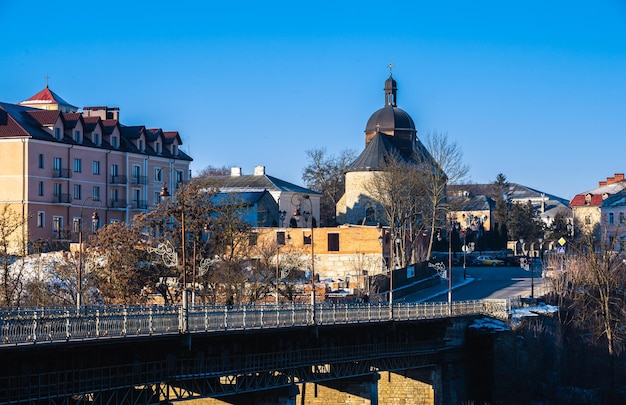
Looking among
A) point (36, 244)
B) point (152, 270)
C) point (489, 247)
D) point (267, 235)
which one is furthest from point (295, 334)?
point (489, 247)

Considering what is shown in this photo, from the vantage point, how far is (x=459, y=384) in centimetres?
5541

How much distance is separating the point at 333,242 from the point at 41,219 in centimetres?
1935

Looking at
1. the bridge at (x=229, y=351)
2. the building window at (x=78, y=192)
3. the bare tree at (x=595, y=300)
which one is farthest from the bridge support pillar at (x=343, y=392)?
the building window at (x=78, y=192)

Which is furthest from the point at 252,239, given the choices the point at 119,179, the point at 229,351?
the point at 229,351

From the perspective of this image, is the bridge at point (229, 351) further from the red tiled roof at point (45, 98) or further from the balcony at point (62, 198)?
the red tiled roof at point (45, 98)

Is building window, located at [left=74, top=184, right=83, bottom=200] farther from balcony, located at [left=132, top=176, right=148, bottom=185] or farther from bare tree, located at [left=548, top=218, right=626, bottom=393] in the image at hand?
bare tree, located at [left=548, top=218, right=626, bottom=393]

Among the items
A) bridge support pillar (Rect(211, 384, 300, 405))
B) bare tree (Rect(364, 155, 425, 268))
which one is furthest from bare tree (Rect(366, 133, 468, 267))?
bridge support pillar (Rect(211, 384, 300, 405))

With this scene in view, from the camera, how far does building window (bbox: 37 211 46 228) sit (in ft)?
241

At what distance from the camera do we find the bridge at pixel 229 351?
29234mm

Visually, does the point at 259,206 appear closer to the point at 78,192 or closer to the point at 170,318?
the point at 78,192

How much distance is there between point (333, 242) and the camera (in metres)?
79.6

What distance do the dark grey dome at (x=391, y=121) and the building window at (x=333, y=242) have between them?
118 feet

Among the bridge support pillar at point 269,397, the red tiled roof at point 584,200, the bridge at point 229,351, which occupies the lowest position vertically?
the bridge support pillar at point 269,397

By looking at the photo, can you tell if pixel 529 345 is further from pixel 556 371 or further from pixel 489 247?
pixel 489 247
